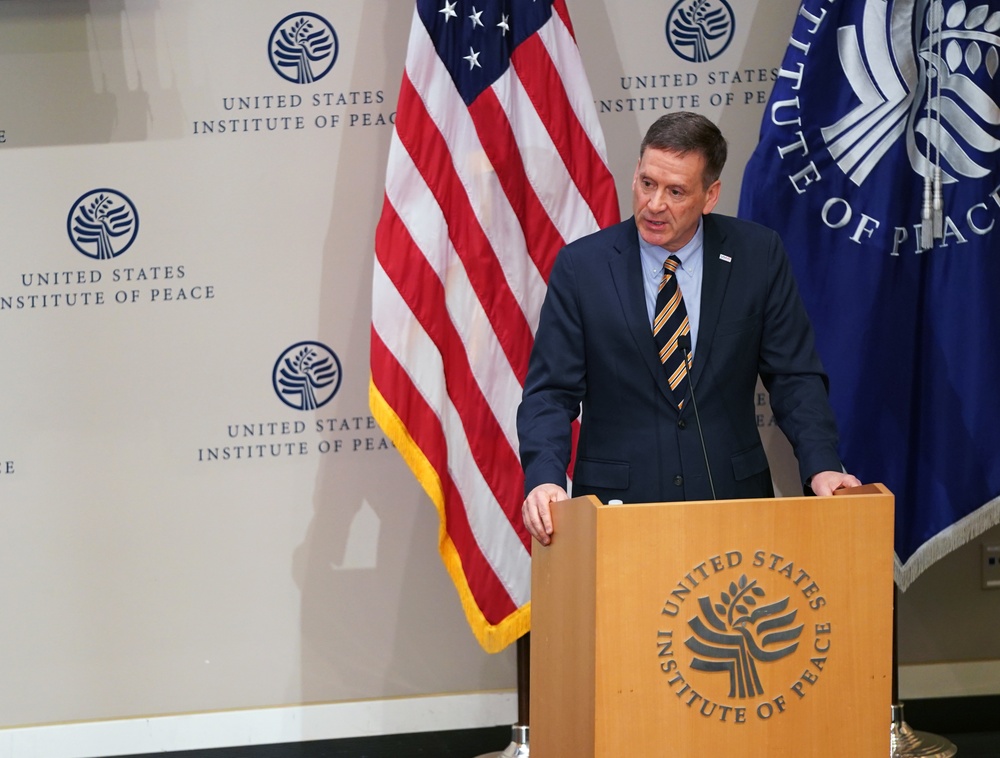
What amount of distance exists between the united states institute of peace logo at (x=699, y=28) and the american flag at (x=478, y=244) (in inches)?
21.6

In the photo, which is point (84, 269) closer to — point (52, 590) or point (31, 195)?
point (31, 195)

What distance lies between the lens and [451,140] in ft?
11.1

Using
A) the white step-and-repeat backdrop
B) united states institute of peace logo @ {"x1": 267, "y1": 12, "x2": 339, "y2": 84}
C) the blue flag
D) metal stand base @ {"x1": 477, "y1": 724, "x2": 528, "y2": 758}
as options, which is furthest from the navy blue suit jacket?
united states institute of peace logo @ {"x1": 267, "y1": 12, "x2": 339, "y2": 84}

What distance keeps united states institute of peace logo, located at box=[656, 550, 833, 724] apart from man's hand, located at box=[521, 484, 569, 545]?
1.07ft

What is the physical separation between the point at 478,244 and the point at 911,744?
1.99m

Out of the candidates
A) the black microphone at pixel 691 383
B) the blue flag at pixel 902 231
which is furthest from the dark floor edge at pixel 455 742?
the black microphone at pixel 691 383

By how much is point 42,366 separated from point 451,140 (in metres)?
1.48

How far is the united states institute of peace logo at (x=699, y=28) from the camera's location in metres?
3.81

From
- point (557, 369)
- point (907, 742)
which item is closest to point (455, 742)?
point (907, 742)

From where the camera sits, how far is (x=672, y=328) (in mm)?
2398

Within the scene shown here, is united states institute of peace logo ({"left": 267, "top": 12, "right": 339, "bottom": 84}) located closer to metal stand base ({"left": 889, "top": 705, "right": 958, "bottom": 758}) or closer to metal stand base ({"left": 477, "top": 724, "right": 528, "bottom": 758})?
metal stand base ({"left": 477, "top": 724, "right": 528, "bottom": 758})

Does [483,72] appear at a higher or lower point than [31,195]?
higher

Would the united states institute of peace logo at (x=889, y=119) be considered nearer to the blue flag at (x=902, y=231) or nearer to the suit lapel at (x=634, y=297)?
the blue flag at (x=902, y=231)

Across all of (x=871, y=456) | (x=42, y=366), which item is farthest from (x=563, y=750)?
(x=42, y=366)
